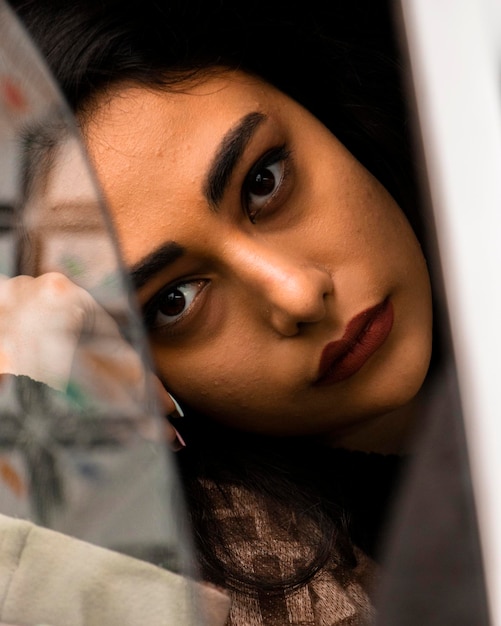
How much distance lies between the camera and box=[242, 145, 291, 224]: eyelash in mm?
687

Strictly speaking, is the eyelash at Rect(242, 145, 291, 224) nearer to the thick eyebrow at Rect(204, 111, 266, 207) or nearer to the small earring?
the thick eyebrow at Rect(204, 111, 266, 207)

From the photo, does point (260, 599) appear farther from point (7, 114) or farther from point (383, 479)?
point (7, 114)

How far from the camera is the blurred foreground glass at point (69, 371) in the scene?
0.54m

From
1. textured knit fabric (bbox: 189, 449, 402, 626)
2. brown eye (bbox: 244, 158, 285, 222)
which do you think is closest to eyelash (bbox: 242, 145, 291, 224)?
brown eye (bbox: 244, 158, 285, 222)

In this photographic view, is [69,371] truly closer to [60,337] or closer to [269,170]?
[60,337]

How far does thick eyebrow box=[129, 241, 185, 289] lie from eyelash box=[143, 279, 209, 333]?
2cm

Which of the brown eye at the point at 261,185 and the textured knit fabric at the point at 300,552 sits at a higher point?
the brown eye at the point at 261,185

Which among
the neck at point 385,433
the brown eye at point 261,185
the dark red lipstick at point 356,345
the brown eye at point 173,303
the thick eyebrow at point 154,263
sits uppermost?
the brown eye at point 261,185

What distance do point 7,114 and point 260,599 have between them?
427 mm

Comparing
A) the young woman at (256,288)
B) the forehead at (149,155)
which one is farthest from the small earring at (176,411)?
the forehead at (149,155)

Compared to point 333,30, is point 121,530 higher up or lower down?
lower down

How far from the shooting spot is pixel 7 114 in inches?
24.4

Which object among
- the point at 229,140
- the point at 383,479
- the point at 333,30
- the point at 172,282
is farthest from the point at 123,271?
the point at 333,30

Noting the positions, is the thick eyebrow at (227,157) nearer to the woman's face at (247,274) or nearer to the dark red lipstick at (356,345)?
the woman's face at (247,274)
